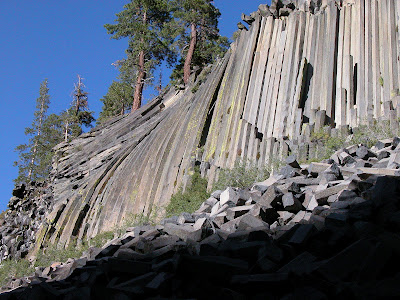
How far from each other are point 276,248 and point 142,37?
25.6m

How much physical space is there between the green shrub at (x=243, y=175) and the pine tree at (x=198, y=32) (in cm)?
1457

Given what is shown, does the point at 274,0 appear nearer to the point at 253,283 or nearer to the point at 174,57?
the point at 253,283

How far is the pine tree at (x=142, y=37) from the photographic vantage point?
27.8 meters

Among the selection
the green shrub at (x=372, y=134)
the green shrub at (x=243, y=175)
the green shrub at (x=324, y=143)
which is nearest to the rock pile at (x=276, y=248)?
the green shrub at (x=372, y=134)

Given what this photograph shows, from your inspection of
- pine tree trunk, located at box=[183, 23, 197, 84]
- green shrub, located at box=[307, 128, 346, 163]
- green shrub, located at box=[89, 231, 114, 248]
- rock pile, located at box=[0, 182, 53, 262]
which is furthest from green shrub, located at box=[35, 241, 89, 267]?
pine tree trunk, located at box=[183, 23, 197, 84]

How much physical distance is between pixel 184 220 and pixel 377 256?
141 inches

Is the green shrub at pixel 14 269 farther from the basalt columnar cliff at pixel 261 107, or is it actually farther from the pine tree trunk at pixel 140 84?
the pine tree trunk at pixel 140 84

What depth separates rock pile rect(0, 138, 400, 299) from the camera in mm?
3832

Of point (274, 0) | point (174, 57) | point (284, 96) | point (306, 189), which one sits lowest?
point (306, 189)

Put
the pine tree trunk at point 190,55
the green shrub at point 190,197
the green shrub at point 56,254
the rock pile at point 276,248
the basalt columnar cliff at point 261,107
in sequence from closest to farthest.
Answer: the rock pile at point 276,248, the basalt columnar cliff at point 261,107, the green shrub at point 190,197, the green shrub at point 56,254, the pine tree trunk at point 190,55

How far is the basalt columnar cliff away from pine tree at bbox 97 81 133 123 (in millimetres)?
14272

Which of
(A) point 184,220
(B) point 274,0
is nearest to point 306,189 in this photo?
(A) point 184,220

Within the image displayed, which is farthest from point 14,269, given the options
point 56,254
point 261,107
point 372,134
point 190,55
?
point 190,55

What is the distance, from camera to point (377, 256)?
3.78m
